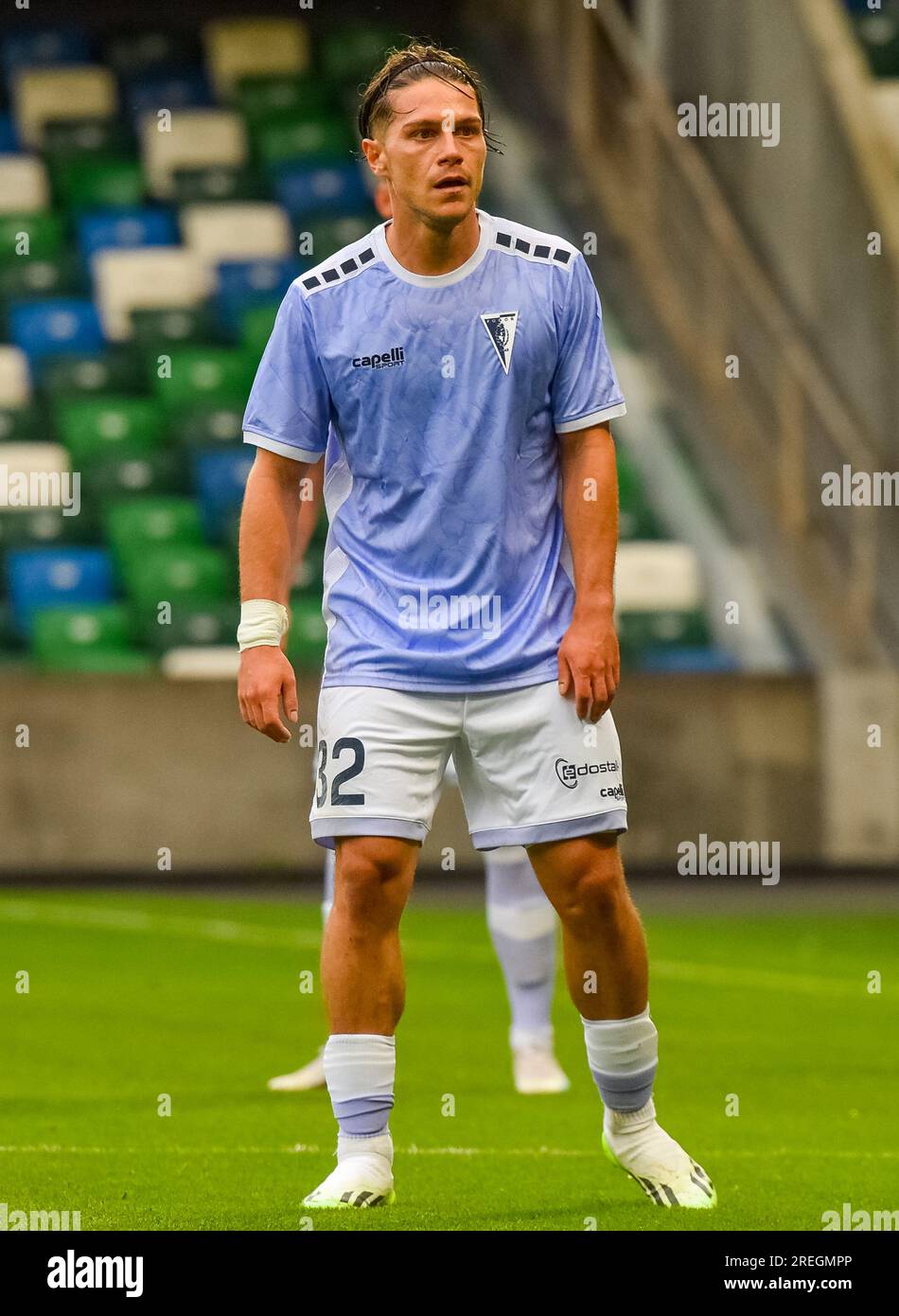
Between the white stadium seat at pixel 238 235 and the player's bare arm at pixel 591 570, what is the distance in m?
16.1

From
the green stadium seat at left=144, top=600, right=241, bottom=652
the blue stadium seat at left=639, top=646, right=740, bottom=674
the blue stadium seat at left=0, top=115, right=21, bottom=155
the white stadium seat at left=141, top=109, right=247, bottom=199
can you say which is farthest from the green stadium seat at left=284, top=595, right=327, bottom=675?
the blue stadium seat at left=0, top=115, right=21, bottom=155

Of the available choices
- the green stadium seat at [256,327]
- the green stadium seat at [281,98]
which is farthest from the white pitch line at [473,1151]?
the green stadium seat at [281,98]

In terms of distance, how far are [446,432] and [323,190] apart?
1669cm

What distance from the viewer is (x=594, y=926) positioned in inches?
203

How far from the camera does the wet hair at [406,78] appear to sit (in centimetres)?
523

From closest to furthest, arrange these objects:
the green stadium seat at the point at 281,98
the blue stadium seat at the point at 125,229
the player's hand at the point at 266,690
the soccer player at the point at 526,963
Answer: the player's hand at the point at 266,690
the soccer player at the point at 526,963
the blue stadium seat at the point at 125,229
the green stadium seat at the point at 281,98

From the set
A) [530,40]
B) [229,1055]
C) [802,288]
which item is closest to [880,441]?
[802,288]

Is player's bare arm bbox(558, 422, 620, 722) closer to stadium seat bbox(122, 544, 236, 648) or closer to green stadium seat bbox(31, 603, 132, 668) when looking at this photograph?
green stadium seat bbox(31, 603, 132, 668)

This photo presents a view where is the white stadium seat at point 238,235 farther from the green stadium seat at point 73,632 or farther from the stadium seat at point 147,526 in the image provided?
the green stadium seat at point 73,632

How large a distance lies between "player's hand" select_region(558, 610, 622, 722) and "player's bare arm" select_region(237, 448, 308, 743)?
0.55 meters

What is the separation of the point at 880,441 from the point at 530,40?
17.9 feet

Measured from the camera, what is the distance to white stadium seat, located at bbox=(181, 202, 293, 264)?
21062 millimetres

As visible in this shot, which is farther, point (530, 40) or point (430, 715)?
point (530, 40)

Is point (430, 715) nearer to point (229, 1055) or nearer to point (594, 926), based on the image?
point (594, 926)
